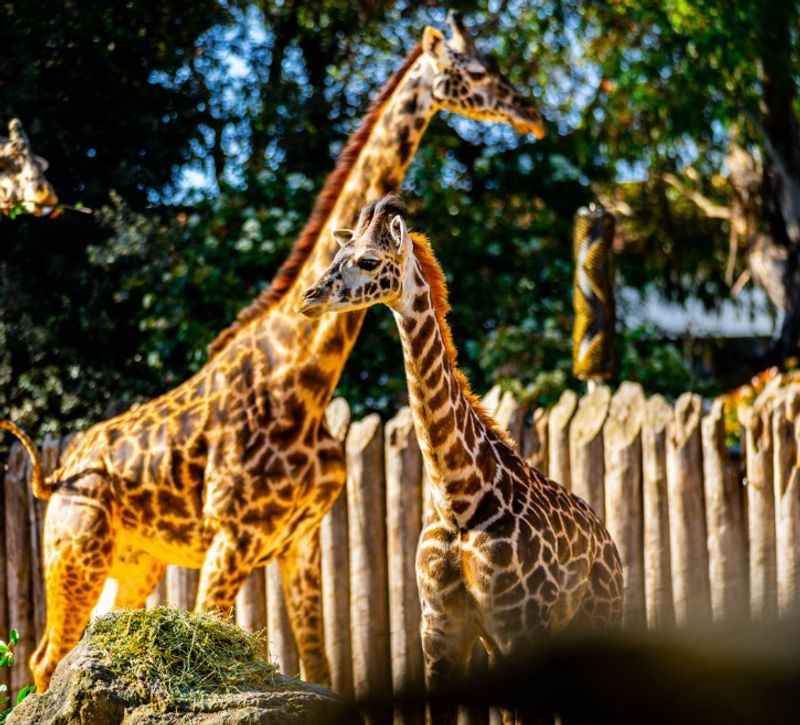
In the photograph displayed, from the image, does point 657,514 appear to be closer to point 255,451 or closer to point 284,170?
point 255,451

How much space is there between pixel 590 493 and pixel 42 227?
527 centimetres

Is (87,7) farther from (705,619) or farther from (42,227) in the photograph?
(705,619)

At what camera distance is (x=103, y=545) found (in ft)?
15.6

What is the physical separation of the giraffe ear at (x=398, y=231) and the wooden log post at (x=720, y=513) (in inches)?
98.6

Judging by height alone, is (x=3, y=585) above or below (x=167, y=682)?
below

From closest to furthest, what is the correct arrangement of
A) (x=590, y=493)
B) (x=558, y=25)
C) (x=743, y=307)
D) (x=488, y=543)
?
1. (x=488, y=543)
2. (x=590, y=493)
3. (x=558, y=25)
4. (x=743, y=307)

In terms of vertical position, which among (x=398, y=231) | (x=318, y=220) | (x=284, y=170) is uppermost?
(x=284, y=170)

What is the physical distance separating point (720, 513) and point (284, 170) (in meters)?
5.94

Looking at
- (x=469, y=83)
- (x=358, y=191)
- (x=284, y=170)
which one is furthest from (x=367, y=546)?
(x=284, y=170)

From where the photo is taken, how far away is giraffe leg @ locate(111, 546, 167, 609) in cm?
507

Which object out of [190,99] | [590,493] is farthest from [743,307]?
[590,493]

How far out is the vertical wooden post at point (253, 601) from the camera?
6.15m

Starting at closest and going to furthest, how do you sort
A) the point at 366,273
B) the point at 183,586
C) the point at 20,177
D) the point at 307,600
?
1. the point at 366,273
2. the point at 20,177
3. the point at 307,600
4. the point at 183,586

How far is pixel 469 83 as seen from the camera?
4.95 m
